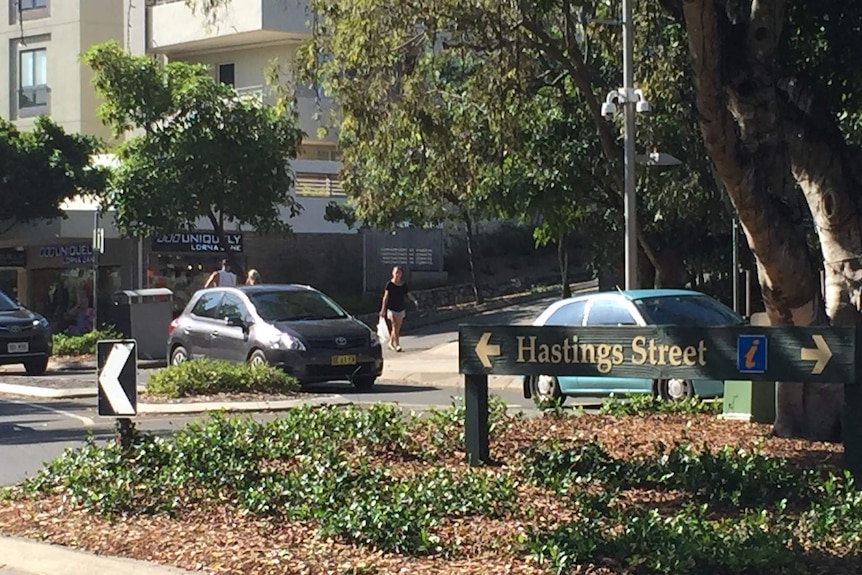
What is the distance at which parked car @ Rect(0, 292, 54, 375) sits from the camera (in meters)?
21.0

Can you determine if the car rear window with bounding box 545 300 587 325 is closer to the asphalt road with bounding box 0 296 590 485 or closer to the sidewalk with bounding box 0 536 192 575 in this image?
the asphalt road with bounding box 0 296 590 485

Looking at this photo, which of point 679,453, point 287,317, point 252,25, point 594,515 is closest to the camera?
point 594,515

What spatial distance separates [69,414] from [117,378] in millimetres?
6376

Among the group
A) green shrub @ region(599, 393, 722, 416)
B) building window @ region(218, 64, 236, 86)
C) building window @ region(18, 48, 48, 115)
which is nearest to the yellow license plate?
green shrub @ region(599, 393, 722, 416)

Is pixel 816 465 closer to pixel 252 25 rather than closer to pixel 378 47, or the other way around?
pixel 378 47

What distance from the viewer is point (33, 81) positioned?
43.3 metres

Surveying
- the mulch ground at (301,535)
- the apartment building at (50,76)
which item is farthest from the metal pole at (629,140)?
the apartment building at (50,76)

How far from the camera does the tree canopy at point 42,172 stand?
32812mm

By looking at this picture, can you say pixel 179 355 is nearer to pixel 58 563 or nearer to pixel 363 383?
pixel 363 383

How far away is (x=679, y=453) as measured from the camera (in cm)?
858

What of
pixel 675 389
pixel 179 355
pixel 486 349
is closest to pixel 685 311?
pixel 675 389

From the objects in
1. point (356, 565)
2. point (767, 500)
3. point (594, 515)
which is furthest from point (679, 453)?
point (356, 565)

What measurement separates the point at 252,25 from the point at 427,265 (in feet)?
29.5

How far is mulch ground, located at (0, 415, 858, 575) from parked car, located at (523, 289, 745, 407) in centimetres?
479
